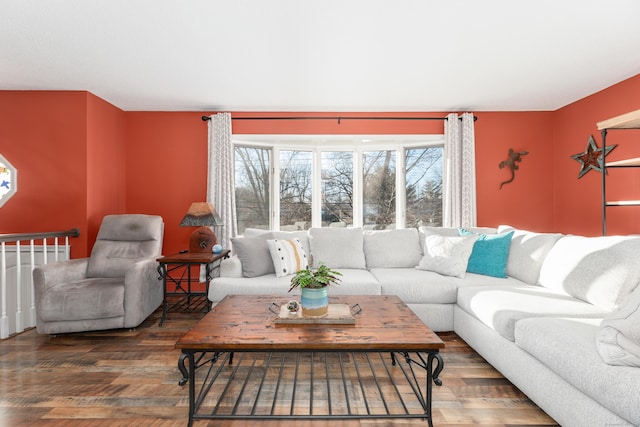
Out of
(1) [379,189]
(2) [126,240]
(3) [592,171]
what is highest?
(3) [592,171]

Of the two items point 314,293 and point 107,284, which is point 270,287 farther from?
point 107,284

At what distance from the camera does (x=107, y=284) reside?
3029 mm

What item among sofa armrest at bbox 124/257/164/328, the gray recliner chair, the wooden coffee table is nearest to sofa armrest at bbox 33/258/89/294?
the gray recliner chair

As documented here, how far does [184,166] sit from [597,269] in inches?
172

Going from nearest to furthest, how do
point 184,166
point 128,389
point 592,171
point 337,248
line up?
point 128,389, point 337,248, point 592,171, point 184,166

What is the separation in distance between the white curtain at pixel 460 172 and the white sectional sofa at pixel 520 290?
0.67 meters

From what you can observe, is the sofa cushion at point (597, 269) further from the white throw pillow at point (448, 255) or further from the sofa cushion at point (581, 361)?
the white throw pillow at point (448, 255)

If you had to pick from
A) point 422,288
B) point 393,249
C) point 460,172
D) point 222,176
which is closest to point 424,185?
point 460,172

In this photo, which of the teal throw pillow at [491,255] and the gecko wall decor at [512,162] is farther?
the gecko wall decor at [512,162]

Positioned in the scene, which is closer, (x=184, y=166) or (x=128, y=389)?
(x=128, y=389)

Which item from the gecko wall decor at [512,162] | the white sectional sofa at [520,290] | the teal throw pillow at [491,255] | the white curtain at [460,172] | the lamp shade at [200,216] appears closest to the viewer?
the white sectional sofa at [520,290]

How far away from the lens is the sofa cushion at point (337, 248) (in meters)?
3.50

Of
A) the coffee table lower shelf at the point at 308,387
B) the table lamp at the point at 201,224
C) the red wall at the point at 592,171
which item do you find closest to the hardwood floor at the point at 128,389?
the coffee table lower shelf at the point at 308,387

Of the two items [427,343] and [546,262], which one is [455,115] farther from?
[427,343]
